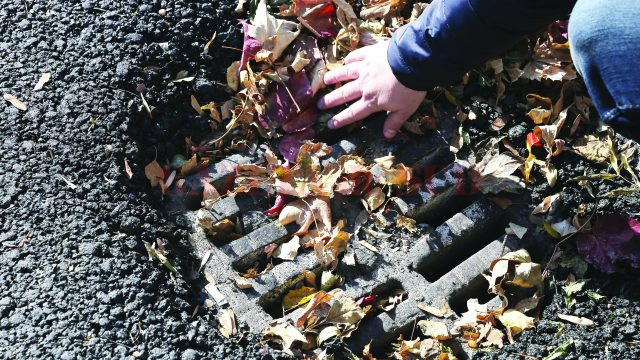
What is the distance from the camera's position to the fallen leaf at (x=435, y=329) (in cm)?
192

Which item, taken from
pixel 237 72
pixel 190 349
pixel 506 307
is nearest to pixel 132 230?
pixel 190 349

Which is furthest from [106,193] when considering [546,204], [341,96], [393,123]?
[546,204]

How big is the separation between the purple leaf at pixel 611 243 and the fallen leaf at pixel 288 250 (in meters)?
0.76

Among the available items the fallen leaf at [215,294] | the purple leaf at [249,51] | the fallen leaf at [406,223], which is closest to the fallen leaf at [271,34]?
the purple leaf at [249,51]

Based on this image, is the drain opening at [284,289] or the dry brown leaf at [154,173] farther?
the dry brown leaf at [154,173]

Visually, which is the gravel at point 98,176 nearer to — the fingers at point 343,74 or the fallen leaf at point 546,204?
the fingers at point 343,74

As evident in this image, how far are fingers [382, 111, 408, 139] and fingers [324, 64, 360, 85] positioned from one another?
0.16 m

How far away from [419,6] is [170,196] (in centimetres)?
96

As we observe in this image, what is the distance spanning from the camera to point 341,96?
222 centimetres

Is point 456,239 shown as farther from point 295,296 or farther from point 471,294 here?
point 295,296

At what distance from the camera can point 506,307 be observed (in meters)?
1.99

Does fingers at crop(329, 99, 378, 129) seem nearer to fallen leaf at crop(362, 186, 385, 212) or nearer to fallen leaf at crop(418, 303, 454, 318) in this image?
fallen leaf at crop(362, 186, 385, 212)

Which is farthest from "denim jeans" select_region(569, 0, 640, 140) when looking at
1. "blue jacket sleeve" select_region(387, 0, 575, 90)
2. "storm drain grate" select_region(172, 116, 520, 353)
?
"storm drain grate" select_region(172, 116, 520, 353)

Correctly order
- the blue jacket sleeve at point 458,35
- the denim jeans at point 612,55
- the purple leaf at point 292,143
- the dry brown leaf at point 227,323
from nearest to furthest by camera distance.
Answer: the denim jeans at point 612,55 < the blue jacket sleeve at point 458,35 < the dry brown leaf at point 227,323 < the purple leaf at point 292,143
